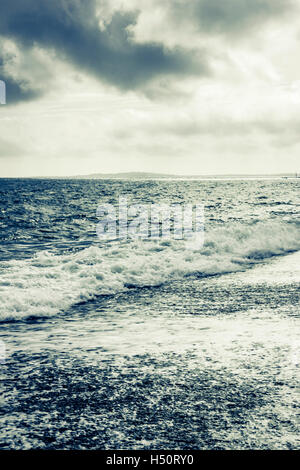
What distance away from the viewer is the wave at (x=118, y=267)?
26.3 ft

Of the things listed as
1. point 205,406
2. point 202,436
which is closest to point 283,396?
point 205,406

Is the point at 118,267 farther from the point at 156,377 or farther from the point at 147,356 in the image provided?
the point at 156,377

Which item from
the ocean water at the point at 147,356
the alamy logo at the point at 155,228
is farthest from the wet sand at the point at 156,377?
the alamy logo at the point at 155,228

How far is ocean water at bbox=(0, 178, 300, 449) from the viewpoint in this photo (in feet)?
11.6

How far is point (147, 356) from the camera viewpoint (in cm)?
519

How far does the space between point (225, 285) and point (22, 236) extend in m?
14.0

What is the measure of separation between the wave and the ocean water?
47mm

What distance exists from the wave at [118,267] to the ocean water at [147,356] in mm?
47

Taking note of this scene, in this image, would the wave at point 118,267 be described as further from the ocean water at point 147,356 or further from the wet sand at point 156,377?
the wet sand at point 156,377

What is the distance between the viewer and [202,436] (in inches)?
135

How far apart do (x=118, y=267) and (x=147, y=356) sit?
592cm

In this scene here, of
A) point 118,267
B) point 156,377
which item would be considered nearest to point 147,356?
point 156,377

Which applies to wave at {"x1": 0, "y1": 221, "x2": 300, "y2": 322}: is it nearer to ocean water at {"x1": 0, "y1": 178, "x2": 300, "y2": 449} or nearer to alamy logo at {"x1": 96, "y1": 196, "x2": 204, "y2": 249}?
ocean water at {"x1": 0, "y1": 178, "x2": 300, "y2": 449}

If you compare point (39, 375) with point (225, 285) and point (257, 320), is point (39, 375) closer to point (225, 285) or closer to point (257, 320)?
point (257, 320)
